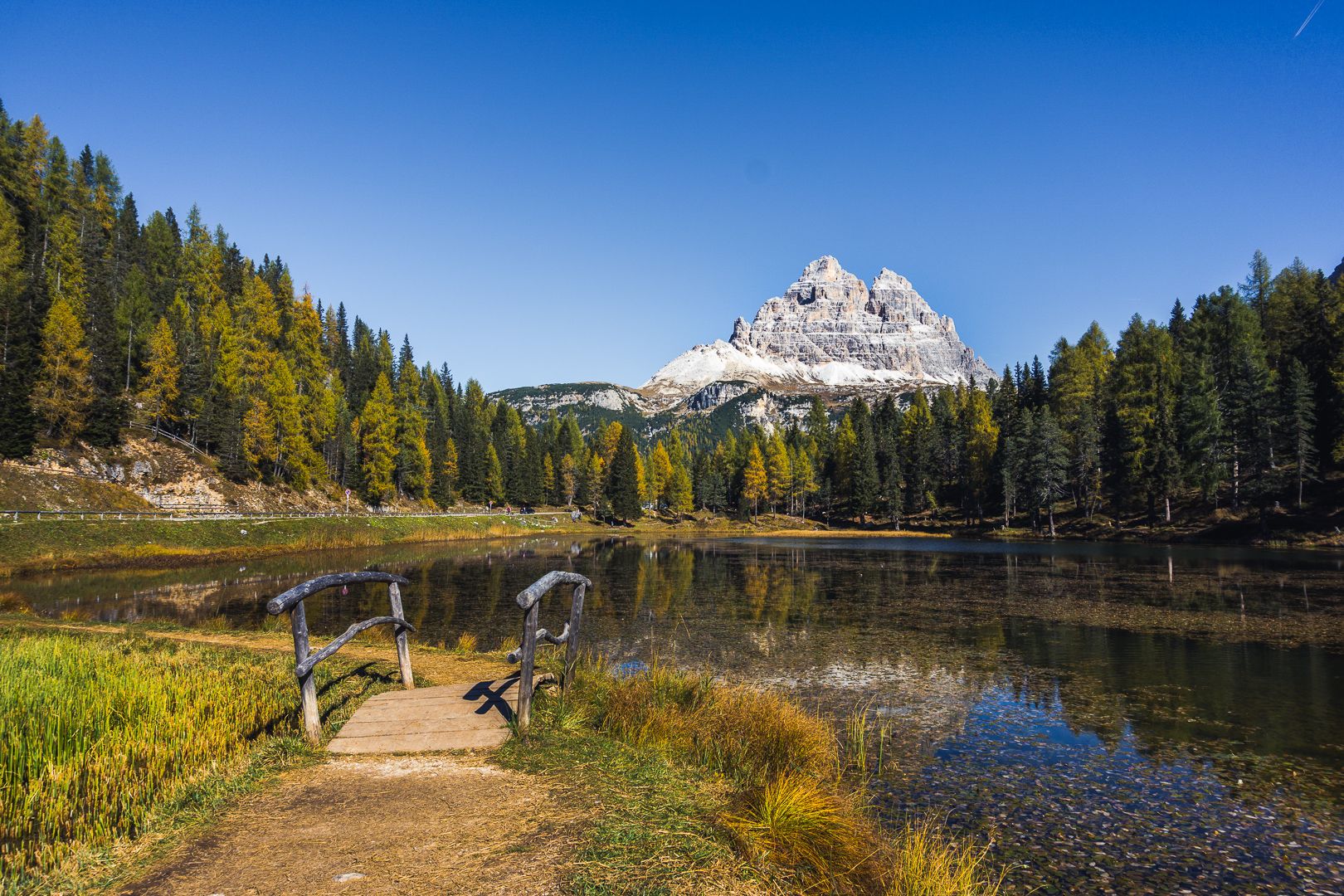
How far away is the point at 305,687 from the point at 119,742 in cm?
195

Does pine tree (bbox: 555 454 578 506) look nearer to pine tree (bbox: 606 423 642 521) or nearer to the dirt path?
pine tree (bbox: 606 423 642 521)

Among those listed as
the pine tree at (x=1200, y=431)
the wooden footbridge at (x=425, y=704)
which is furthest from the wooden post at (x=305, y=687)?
the pine tree at (x=1200, y=431)

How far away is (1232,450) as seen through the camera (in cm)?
6309

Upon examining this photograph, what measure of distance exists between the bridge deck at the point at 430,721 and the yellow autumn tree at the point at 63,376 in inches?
2415

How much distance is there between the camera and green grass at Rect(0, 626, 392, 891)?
5.80 metres

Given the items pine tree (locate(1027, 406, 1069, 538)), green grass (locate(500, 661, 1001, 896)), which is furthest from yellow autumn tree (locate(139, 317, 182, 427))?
pine tree (locate(1027, 406, 1069, 538))

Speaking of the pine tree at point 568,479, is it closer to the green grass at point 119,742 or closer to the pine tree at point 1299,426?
the pine tree at point 1299,426

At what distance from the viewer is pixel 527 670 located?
29.6 ft

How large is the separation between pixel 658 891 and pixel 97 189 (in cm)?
12556

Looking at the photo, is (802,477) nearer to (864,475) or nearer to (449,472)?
(864,475)

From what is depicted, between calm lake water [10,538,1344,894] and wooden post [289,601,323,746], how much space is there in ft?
19.1

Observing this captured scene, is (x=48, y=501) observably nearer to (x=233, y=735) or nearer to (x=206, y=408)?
(x=206, y=408)

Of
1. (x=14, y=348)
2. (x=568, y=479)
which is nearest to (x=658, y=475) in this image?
(x=568, y=479)

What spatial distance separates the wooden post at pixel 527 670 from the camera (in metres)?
8.82
